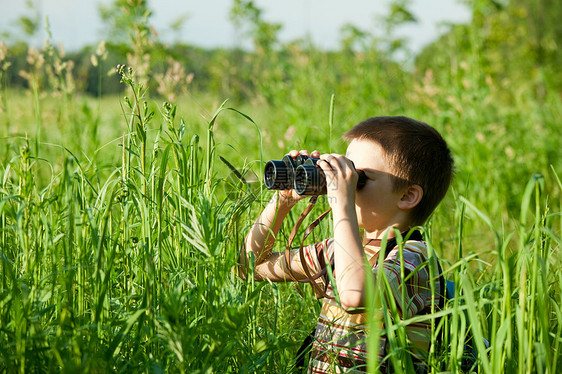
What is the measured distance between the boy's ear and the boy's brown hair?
0.01 meters

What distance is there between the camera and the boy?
144 centimetres

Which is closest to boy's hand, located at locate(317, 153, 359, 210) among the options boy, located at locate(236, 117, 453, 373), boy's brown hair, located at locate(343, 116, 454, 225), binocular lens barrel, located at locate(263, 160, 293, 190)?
boy, located at locate(236, 117, 453, 373)

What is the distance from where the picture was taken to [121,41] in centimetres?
736

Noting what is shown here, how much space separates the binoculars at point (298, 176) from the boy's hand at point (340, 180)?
28mm

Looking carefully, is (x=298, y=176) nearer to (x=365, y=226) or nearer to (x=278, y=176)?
(x=278, y=176)

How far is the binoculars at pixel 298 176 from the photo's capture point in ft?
5.04

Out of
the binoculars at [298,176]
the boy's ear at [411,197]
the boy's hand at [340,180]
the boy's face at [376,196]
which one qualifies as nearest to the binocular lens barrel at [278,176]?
the binoculars at [298,176]

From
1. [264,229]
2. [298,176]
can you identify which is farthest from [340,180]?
[264,229]

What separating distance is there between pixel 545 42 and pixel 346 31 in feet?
10.6

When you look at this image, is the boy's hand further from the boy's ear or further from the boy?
the boy's ear

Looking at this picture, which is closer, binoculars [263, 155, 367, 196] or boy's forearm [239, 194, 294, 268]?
binoculars [263, 155, 367, 196]

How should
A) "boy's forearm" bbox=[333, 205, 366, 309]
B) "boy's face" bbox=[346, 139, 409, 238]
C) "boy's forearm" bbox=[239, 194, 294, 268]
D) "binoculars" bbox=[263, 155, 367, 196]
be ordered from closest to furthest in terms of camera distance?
1. "boy's forearm" bbox=[333, 205, 366, 309]
2. "binoculars" bbox=[263, 155, 367, 196]
3. "boy's face" bbox=[346, 139, 409, 238]
4. "boy's forearm" bbox=[239, 194, 294, 268]

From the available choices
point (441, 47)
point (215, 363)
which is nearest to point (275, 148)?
point (441, 47)

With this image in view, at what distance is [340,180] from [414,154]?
319 mm
